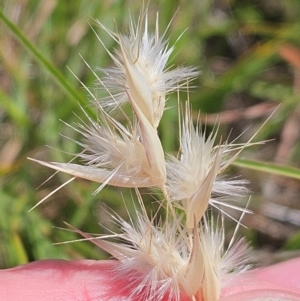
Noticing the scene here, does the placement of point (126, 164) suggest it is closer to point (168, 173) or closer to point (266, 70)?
point (168, 173)

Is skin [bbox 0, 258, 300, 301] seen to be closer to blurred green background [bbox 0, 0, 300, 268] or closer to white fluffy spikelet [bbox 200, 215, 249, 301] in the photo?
white fluffy spikelet [bbox 200, 215, 249, 301]

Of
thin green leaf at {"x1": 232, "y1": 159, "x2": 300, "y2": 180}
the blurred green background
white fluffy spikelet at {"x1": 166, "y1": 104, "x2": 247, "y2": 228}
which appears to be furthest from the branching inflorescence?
the blurred green background

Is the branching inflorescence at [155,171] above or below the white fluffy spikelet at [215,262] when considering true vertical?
above

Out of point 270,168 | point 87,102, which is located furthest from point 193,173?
point 87,102

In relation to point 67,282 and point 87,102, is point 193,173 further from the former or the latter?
point 87,102

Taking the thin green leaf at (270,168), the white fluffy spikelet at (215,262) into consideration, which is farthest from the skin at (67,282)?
the thin green leaf at (270,168)

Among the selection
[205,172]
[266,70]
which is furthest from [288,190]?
[205,172]

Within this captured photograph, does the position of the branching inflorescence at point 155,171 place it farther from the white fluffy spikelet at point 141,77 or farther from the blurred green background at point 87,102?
the blurred green background at point 87,102
